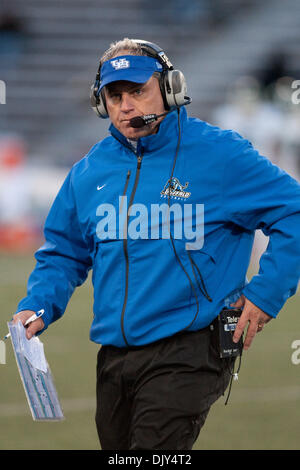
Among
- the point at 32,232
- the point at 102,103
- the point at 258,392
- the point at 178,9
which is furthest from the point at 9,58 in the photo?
the point at 102,103

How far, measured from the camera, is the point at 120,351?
2.98m

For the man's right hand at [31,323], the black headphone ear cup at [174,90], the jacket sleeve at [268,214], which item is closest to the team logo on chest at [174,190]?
the jacket sleeve at [268,214]

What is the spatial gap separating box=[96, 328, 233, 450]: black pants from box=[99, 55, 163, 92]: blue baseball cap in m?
0.88

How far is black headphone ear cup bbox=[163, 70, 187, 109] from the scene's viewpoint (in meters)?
3.01

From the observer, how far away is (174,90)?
302 centimetres

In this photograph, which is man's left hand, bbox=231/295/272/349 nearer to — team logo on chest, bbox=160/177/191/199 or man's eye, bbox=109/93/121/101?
team logo on chest, bbox=160/177/191/199

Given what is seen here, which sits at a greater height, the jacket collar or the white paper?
the jacket collar

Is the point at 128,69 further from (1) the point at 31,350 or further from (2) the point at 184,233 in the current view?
(1) the point at 31,350

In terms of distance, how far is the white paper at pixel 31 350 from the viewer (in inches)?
114

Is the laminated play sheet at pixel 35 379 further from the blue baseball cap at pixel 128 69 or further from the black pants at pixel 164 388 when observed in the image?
the blue baseball cap at pixel 128 69

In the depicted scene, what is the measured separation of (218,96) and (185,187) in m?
17.1

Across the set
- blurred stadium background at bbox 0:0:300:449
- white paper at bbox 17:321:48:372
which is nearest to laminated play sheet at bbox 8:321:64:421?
white paper at bbox 17:321:48:372

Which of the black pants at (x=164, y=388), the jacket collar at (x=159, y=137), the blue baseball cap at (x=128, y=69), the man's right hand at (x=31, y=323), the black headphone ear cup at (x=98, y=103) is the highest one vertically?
the blue baseball cap at (x=128, y=69)

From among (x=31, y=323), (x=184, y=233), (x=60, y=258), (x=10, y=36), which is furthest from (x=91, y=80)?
(x=184, y=233)
